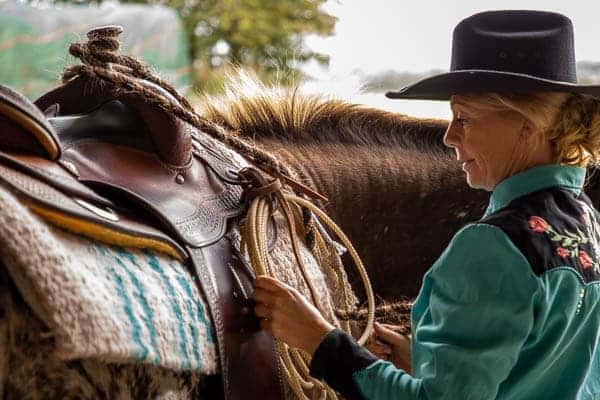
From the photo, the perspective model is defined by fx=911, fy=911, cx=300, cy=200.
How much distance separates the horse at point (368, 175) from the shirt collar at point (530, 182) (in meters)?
0.70

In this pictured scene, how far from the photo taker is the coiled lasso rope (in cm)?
134

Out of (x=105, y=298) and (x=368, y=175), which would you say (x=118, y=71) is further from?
(x=368, y=175)

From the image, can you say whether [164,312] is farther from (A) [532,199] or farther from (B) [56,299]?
(A) [532,199]

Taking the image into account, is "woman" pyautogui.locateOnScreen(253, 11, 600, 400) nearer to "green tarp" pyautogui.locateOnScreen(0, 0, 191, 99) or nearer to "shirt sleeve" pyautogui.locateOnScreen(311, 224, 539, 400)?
"shirt sleeve" pyautogui.locateOnScreen(311, 224, 539, 400)

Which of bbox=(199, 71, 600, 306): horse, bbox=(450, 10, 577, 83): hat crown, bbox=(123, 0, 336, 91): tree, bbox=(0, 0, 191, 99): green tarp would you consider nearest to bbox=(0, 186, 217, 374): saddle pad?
bbox=(450, 10, 577, 83): hat crown

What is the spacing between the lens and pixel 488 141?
3.88 feet

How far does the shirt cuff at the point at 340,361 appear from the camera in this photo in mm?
1175

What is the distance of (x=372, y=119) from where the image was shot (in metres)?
2.06

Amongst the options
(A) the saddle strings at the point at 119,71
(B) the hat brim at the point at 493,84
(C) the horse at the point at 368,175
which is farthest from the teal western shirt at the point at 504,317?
(C) the horse at the point at 368,175

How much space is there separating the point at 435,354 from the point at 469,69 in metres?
0.41

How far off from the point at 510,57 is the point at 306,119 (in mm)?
800

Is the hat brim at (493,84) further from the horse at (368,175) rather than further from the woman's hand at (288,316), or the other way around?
the horse at (368,175)

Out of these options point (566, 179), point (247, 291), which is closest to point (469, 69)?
point (566, 179)

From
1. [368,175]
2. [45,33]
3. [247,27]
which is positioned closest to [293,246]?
[368,175]
